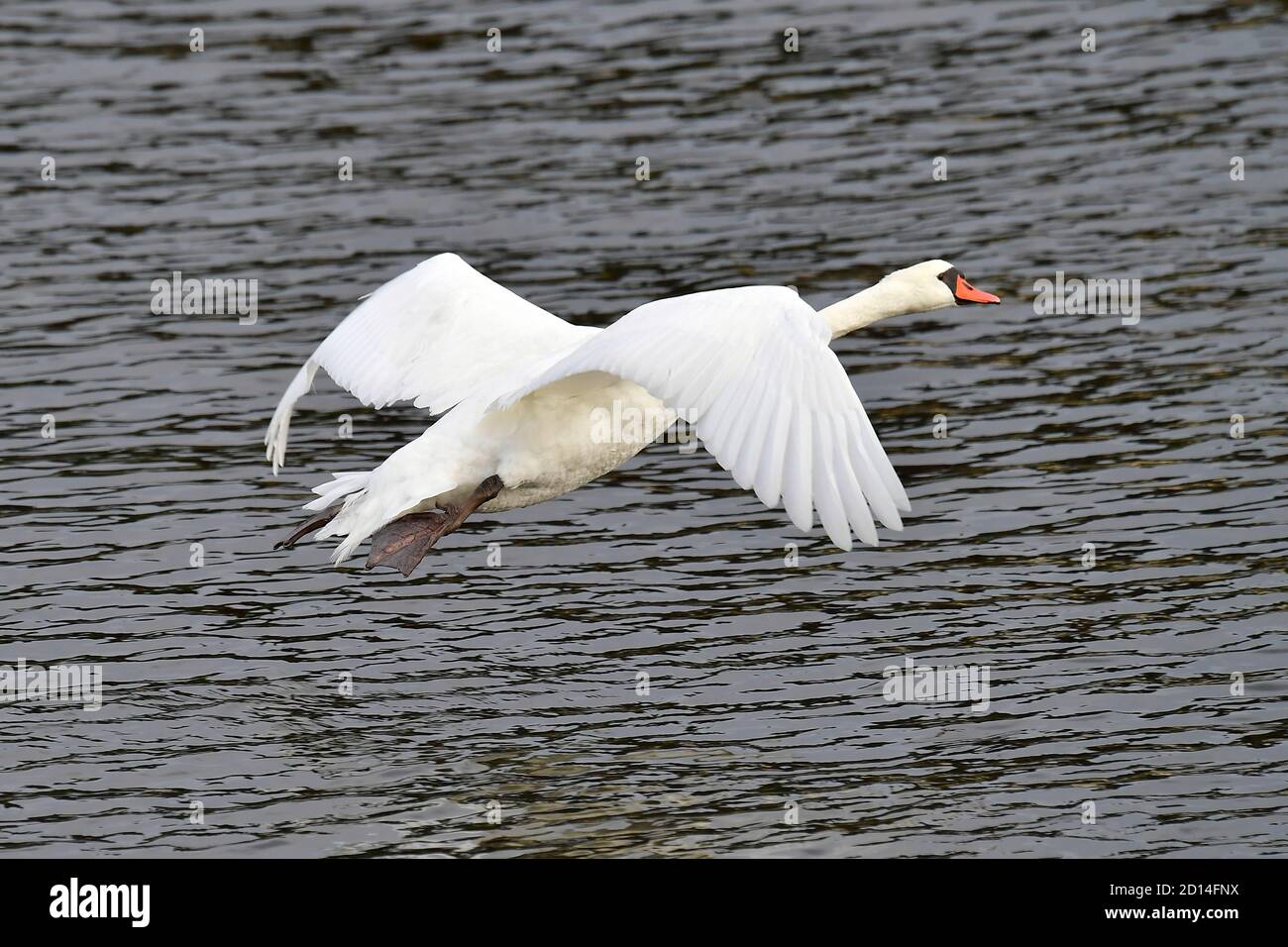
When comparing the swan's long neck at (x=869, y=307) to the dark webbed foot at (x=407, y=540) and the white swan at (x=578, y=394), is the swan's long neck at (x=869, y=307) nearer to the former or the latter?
the white swan at (x=578, y=394)

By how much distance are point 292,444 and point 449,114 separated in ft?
26.7

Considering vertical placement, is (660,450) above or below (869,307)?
below

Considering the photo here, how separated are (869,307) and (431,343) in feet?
8.28

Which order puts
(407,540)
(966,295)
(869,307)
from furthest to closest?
(966,295) → (869,307) → (407,540)

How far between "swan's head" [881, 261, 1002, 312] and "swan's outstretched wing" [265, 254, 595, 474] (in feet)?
6.12

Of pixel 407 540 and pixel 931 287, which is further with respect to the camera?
pixel 931 287

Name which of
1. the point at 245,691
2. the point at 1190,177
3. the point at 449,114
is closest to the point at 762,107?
the point at 449,114

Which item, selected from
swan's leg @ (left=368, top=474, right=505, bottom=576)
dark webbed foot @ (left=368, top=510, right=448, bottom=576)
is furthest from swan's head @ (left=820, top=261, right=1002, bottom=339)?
dark webbed foot @ (left=368, top=510, right=448, bottom=576)

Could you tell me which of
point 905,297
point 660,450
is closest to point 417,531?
point 905,297

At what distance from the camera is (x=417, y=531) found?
11.4 meters

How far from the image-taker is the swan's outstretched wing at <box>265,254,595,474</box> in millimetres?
12008

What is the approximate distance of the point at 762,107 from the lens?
2261 centimetres

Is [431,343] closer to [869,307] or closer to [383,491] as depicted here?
[383,491]

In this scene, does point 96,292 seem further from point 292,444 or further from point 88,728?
point 88,728
